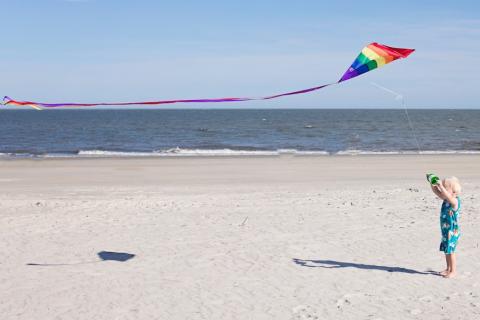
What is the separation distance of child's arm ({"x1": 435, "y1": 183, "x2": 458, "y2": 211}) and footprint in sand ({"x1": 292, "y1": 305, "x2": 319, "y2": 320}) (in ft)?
6.24

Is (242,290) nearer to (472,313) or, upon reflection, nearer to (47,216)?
(472,313)

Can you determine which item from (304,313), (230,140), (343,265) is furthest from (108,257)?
(230,140)

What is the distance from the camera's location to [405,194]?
41.1 feet

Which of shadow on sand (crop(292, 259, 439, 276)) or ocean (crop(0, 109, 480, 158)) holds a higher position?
shadow on sand (crop(292, 259, 439, 276))

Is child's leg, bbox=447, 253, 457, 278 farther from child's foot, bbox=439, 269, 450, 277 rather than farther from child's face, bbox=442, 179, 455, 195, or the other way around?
child's face, bbox=442, 179, 455, 195

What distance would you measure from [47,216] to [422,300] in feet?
21.7

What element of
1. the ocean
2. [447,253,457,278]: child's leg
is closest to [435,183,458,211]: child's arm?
[447,253,457,278]: child's leg

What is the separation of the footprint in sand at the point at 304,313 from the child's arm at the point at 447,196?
6.24 feet

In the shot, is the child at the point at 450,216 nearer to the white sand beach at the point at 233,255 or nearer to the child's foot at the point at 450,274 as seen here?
the child's foot at the point at 450,274

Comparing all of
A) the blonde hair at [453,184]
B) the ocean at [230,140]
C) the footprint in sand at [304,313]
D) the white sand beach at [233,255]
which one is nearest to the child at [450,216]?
the blonde hair at [453,184]

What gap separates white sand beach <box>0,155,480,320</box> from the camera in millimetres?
5773

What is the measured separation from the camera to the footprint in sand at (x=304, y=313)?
17.8 feet

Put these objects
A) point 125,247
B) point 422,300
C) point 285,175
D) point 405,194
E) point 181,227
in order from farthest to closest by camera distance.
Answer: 1. point 285,175
2. point 405,194
3. point 181,227
4. point 125,247
5. point 422,300

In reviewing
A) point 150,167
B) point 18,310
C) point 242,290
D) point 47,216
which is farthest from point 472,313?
point 150,167
